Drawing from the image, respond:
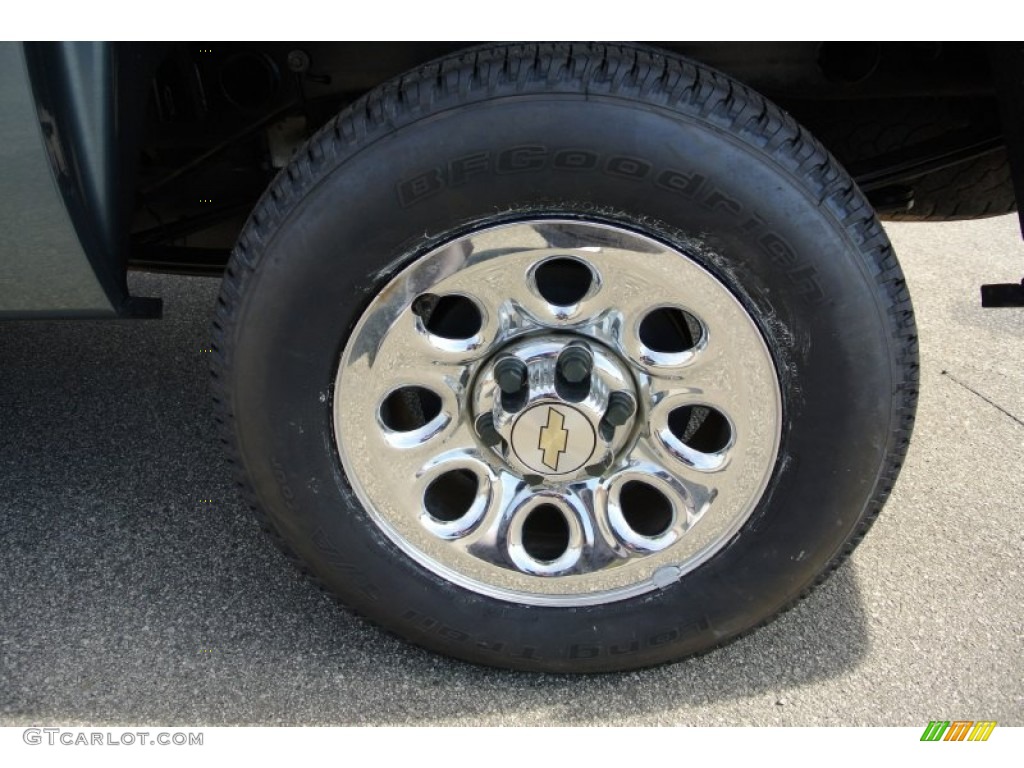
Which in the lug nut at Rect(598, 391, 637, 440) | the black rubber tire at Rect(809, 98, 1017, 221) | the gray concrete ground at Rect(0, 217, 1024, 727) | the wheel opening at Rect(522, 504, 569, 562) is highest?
the black rubber tire at Rect(809, 98, 1017, 221)

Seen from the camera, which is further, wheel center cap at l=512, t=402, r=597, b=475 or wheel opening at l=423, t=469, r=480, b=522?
wheel opening at l=423, t=469, r=480, b=522

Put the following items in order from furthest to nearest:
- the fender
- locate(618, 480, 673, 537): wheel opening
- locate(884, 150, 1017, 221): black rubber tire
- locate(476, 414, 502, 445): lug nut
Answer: locate(884, 150, 1017, 221): black rubber tire → locate(618, 480, 673, 537): wheel opening → locate(476, 414, 502, 445): lug nut → the fender

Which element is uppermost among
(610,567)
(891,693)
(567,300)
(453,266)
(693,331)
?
(453,266)

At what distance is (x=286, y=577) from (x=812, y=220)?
4.56ft

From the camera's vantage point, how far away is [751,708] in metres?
1.84

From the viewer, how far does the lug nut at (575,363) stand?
168cm

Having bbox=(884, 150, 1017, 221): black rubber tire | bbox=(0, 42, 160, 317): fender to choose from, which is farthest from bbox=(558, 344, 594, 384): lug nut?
bbox=(884, 150, 1017, 221): black rubber tire

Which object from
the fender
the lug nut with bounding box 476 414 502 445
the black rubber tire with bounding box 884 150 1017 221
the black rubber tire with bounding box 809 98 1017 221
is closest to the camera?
the fender

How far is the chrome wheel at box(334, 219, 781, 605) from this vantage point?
164 centimetres

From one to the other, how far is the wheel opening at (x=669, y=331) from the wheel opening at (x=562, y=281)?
16cm

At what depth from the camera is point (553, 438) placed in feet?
5.70

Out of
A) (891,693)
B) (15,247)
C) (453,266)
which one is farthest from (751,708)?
(15,247)

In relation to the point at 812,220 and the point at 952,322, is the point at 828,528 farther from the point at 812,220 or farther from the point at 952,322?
the point at 952,322

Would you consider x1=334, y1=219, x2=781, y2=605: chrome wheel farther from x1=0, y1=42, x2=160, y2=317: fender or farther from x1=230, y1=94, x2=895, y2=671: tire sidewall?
x1=0, y1=42, x2=160, y2=317: fender
